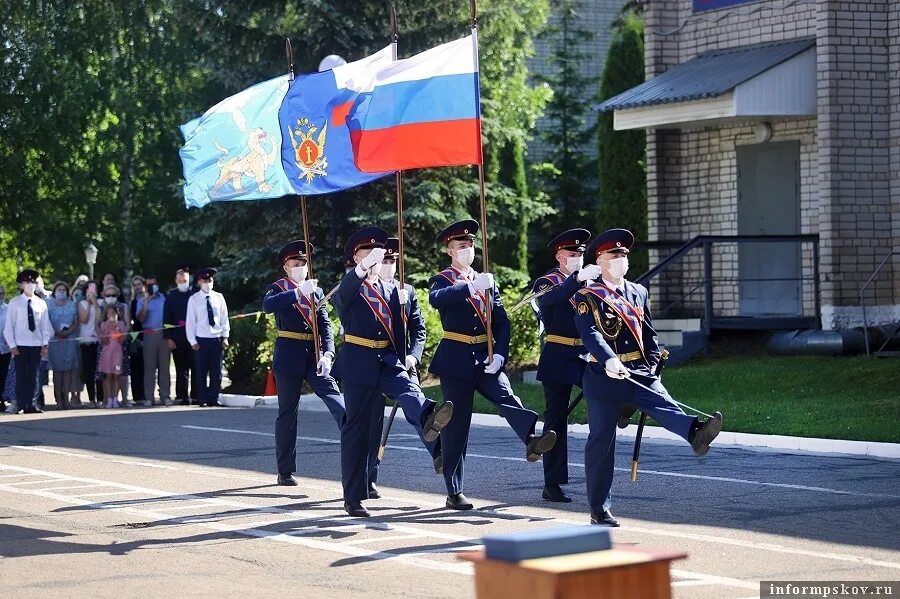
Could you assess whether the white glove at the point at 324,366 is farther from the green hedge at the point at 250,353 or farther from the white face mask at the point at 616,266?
the green hedge at the point at 250,353

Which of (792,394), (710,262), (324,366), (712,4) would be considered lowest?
(792,394)

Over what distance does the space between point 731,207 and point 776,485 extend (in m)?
12.8

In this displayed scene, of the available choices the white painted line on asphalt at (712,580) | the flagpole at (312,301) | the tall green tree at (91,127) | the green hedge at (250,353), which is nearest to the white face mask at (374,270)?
the flagpole at (312,301)

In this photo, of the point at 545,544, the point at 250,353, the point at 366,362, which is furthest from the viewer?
the point at 250,353

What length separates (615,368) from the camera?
1038 cm

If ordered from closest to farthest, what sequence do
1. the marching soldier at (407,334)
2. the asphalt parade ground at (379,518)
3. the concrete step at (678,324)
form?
the asphalt parade ground at (379,518) → the marching soldier at (407,334) → the concrete step at (678,324)

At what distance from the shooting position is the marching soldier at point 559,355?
479 inches

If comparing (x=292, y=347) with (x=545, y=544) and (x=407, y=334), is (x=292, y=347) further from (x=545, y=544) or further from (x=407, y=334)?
(x=545, y=544)

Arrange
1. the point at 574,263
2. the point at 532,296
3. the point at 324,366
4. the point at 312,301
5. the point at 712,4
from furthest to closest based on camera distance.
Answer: the point at 712,4
the point at 312,301
the point at 324,366
the point at 532,296
the point at 574,263

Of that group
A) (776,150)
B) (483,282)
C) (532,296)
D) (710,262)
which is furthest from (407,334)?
(776,150)

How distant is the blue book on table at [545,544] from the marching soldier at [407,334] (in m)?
6.29

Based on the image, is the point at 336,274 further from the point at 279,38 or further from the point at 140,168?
the point at 140,168

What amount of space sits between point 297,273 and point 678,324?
37.6 ft

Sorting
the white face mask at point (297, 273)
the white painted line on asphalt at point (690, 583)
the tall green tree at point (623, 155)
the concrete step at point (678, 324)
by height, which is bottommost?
the white painted line on asphalt at point (690, 583)
